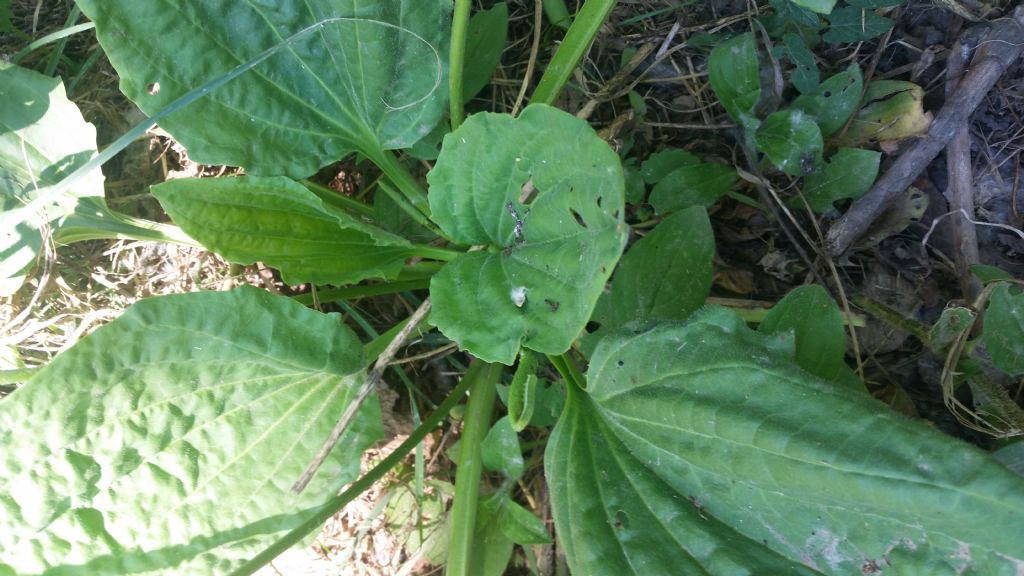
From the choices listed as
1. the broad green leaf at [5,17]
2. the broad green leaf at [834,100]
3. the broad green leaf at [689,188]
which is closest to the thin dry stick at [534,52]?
the broad green leaf at [689,188]

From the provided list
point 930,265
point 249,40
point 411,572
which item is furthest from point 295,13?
point 930,265

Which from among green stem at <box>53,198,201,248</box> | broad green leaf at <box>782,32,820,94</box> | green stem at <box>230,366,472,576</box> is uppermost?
broad green leaf at <box>782,32,820,94</box>

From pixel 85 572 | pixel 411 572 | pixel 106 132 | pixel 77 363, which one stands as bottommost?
pixel 411 572

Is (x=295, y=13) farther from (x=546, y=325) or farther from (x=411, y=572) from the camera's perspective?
(x=411, y=572)

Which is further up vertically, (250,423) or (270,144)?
(270,144)

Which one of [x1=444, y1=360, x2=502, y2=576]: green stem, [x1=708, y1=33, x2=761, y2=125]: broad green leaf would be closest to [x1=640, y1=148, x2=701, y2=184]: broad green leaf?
[x1=708, y1=33, x2=761, y2=125]: broad green leaf

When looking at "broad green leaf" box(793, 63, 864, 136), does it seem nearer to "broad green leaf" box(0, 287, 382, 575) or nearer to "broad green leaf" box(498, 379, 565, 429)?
"broad green leaf" box(498, 379, 565, 429)
